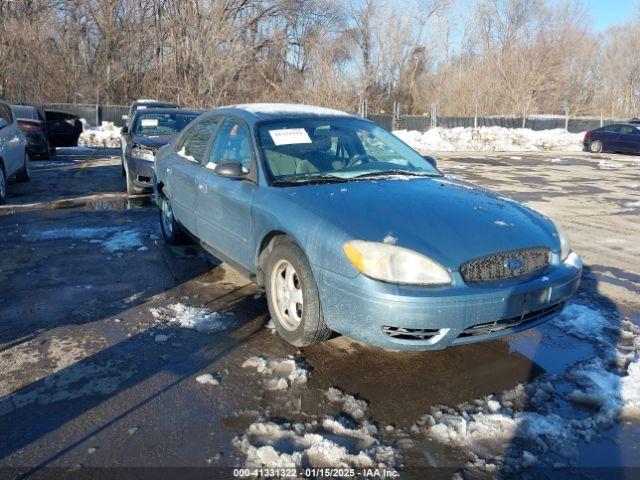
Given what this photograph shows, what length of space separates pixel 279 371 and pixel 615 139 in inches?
1012

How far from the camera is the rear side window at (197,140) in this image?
18.0 ft

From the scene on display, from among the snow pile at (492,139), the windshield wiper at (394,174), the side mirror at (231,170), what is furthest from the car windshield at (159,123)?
the snow pile at (492,139)

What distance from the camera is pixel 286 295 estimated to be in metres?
3.94

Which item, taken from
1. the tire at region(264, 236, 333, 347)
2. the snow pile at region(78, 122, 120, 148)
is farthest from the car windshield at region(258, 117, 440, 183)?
the snow pile at region(78, 122, 120, 148)

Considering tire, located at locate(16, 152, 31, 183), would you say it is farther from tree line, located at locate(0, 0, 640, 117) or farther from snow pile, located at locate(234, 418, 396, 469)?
tree line, located at locate(0, 0, 640, 117)

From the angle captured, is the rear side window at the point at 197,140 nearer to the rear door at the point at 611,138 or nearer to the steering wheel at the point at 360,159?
the steering wheel at the point at 360,159

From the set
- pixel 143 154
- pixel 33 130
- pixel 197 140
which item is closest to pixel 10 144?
pixel 143 154

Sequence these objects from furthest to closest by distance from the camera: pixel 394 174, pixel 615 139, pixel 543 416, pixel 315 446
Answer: pixel 615 139
pixel 394 174
pixel 543 416
pixel 315 446

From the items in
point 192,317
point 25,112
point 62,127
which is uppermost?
point 25,112

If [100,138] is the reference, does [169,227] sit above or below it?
below

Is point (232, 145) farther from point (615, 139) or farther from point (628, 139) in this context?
point (615, 139)

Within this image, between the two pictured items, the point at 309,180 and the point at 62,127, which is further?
the point at 62,127

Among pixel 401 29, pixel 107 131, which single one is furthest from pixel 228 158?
pixel 401 29

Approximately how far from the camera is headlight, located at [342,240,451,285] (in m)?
3.25
